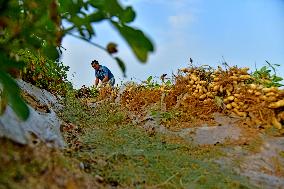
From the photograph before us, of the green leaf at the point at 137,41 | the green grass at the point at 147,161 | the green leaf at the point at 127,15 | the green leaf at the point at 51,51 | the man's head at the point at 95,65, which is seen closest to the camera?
the green leaf at the point at 137,41

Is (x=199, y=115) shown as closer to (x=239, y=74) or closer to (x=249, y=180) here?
(x=239, y=74)

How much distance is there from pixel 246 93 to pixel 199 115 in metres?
0.45

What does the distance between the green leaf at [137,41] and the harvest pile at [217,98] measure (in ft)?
7.44

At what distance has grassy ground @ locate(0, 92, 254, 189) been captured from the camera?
1.70 metres

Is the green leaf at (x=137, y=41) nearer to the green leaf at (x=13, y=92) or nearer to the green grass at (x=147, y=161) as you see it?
the green leaf at (x=13, y=92)

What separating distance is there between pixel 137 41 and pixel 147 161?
1215 mm

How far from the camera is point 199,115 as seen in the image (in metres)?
4.11

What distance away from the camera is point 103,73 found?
8.18 m

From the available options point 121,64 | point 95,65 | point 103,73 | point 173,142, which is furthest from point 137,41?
point 95,65

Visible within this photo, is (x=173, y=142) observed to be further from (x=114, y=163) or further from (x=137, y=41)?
(x=137, y=41)

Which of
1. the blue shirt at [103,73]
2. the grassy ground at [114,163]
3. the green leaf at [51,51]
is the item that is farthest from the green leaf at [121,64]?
the blue shirt at [103,73]

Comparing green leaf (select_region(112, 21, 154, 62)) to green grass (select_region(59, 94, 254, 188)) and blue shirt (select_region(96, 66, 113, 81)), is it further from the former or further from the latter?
blue shirt (select_region(96, 66, 113, 81))

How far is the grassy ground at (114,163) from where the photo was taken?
1702 millimetres

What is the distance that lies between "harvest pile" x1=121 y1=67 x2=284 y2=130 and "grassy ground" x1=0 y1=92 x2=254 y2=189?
638mm
